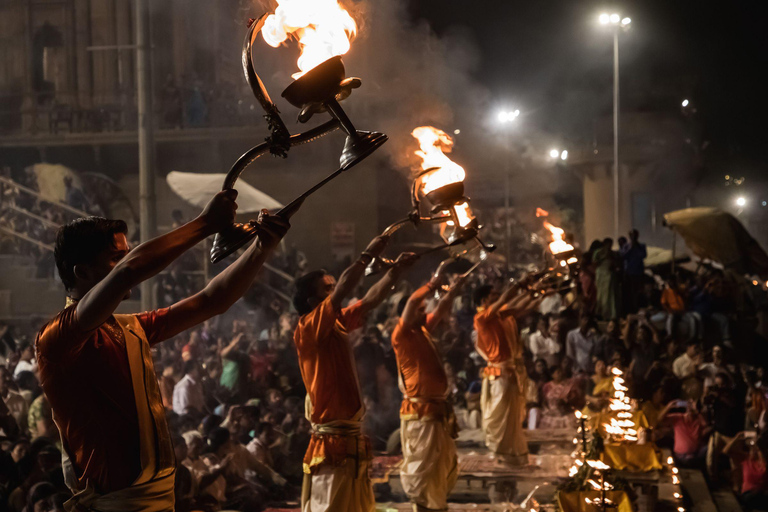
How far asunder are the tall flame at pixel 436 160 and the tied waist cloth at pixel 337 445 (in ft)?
5.26

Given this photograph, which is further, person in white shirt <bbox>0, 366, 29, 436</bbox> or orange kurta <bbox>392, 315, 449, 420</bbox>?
person in white shirt <bbox>0, 366, 29, 436</bbox>

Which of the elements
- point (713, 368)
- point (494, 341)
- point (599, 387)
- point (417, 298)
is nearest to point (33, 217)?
point (494, 341)

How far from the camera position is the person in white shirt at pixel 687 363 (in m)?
12.4

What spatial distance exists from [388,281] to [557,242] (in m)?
4.21

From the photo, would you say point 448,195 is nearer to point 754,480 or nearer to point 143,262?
point 143,262

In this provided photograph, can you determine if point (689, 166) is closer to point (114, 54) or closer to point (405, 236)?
point (405, 236)

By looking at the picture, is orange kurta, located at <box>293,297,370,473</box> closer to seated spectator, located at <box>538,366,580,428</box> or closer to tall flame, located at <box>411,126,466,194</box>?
tall flame, located at <box>411,126,466,194</box>

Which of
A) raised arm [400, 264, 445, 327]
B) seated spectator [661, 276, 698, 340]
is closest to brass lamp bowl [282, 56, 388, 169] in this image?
raised arm [400, 264, 445, 327]

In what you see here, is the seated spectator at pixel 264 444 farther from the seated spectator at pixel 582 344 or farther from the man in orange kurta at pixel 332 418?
the seated spectator at pixel 582 344

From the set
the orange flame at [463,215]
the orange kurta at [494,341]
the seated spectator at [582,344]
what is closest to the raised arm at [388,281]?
the orange flame at [463,215]

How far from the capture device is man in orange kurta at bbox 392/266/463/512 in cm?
768

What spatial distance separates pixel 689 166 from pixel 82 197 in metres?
19.0

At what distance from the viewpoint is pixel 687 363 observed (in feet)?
40.9

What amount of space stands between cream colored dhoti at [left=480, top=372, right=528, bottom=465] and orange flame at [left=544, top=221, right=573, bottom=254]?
5.49 ft
